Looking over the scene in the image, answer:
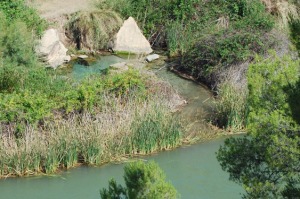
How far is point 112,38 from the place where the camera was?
22.0 metres

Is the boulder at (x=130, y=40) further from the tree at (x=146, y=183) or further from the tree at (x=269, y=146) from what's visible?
the tree at (x=146, y=183)

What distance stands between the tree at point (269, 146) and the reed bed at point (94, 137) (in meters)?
4.26

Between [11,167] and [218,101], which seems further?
[218,101]

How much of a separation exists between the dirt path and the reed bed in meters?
7.64

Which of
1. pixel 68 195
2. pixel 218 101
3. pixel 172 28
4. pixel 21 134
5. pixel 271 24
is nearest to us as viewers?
pixel 68 195

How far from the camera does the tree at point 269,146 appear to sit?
959 cm

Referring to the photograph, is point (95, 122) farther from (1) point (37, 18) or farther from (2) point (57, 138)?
(1) point (37, 18)

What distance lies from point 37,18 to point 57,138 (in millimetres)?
7496

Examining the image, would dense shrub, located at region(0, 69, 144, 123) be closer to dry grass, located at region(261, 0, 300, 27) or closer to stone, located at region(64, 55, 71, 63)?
stone, located at region(64, 55, 71, 63)

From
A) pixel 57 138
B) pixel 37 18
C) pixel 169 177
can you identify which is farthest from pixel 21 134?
pixel 37 18

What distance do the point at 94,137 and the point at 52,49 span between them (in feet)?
21.7

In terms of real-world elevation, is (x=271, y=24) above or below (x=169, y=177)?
above

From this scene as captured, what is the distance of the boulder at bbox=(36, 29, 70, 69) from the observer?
64.8ft

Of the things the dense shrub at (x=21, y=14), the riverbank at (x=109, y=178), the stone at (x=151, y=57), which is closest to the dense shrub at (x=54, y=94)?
the riverbank at (x=109, y=178)
